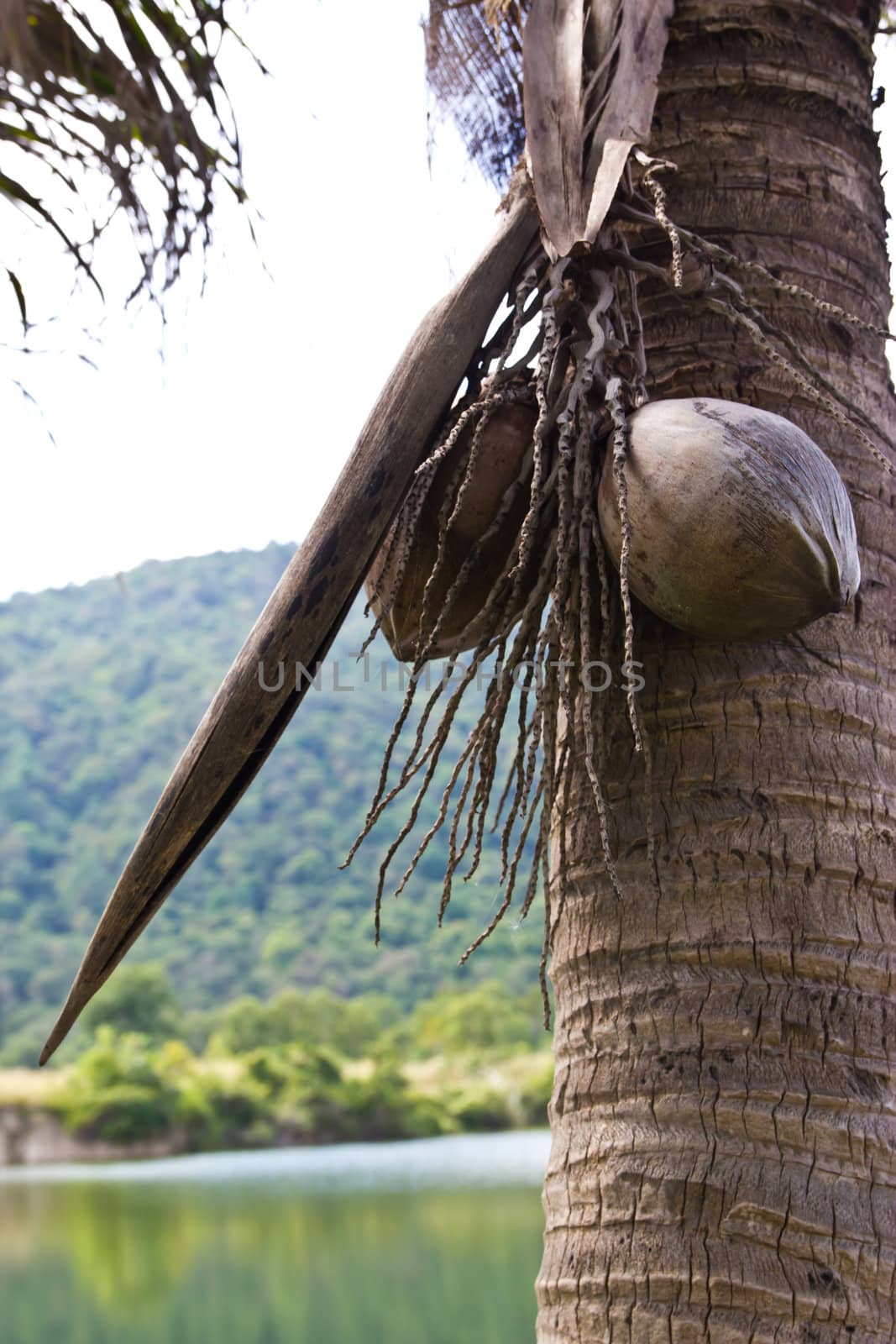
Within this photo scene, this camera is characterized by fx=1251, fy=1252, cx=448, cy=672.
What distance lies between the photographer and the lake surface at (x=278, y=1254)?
36.1 feet

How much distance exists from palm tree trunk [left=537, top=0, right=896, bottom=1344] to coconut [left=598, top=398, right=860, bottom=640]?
11cm

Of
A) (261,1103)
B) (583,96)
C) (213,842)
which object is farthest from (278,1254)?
(213,842)

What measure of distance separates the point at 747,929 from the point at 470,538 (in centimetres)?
49

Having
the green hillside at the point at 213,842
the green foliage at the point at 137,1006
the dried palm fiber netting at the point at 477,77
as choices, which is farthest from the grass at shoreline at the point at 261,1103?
the dried palm fiber netting at the point at 477,77

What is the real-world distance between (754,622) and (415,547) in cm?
38

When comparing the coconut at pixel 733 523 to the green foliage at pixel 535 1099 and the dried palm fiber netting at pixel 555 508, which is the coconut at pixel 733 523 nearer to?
the dried palm fiber netting at pixel 555 508

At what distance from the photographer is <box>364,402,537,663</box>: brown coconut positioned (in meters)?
1.32

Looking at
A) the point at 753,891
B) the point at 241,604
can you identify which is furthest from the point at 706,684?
the point at 241,604

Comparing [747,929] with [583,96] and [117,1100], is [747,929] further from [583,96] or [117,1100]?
[117,1100]

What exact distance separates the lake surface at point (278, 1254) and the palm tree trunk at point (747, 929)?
34.1ft

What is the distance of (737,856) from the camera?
1.20 metres

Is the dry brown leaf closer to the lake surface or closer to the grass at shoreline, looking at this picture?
the lake surface

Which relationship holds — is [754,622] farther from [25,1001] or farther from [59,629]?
[59,629]

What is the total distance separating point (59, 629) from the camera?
142 ft
